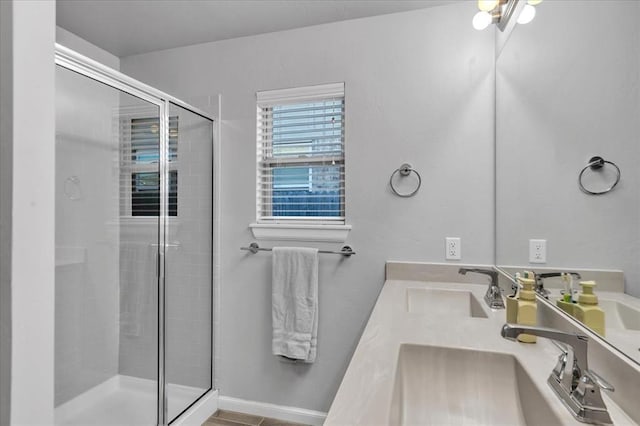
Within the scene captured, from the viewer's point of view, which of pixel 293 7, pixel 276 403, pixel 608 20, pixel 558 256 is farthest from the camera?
pixel 276 403

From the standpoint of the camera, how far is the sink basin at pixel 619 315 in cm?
76

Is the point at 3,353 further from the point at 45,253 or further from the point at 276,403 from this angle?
the point at 276,403

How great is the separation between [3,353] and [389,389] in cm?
76

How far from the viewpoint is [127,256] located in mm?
1978

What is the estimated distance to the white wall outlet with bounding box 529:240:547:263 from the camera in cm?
122

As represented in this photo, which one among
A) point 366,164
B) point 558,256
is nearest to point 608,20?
point 558,256

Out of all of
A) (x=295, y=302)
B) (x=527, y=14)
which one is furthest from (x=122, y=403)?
(x=527, y=14)

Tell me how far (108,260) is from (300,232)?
1.12 metres

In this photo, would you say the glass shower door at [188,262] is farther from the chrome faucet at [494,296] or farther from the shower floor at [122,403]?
the chrome faucet at [494,296]

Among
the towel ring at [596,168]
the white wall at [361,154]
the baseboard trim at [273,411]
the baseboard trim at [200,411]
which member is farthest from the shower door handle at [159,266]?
the towel ring at [596,168]

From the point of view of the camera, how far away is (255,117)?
219 centimetres

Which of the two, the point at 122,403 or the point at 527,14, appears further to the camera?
the point at 122,403

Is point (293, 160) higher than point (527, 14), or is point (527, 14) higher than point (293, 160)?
point (527, 14)

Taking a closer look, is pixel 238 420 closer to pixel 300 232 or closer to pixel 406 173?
pixel 300 232
